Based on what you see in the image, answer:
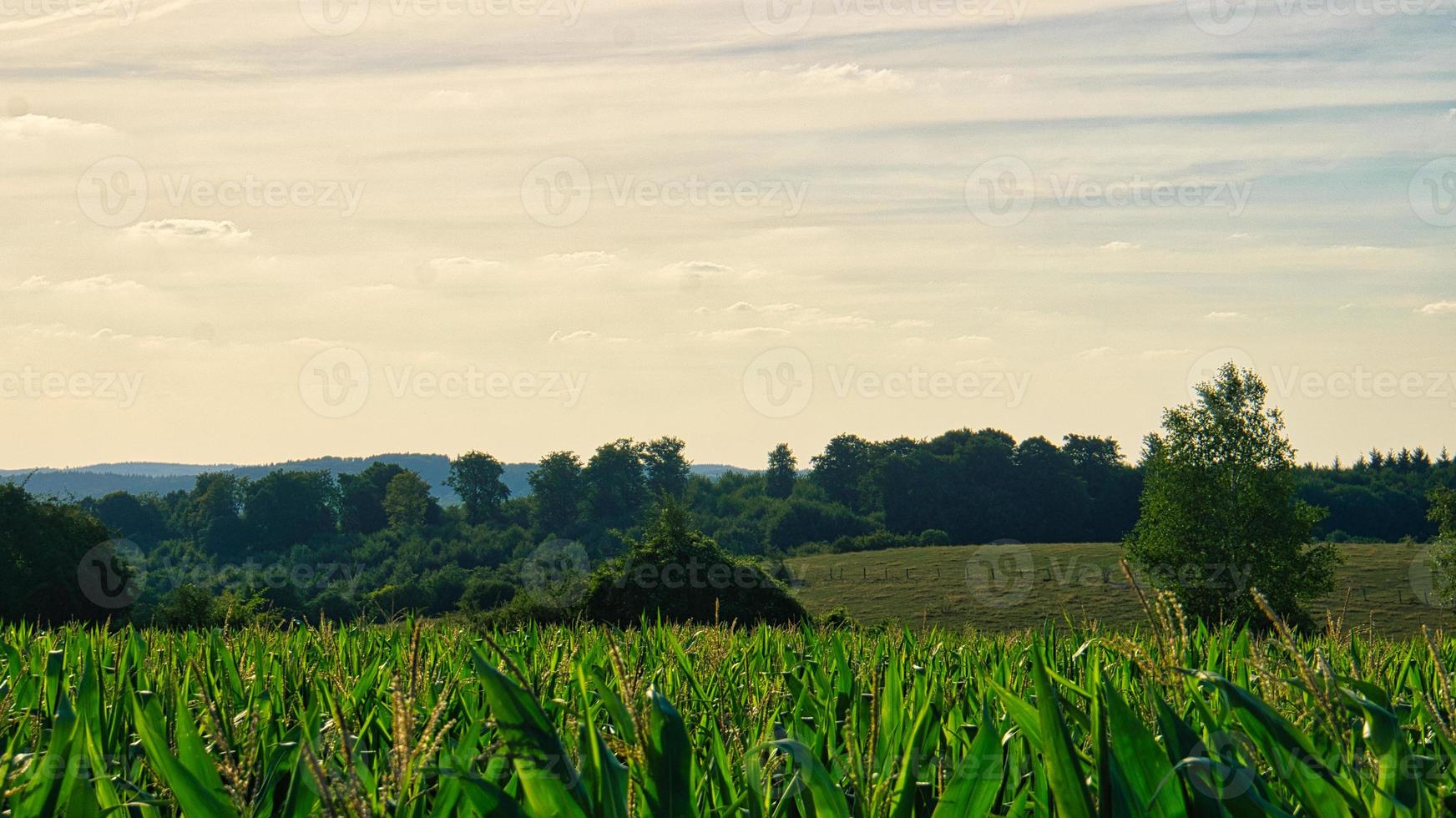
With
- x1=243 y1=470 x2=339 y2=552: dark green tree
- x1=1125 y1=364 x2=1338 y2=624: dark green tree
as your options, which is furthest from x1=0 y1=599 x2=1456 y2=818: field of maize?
x1=243 y1=470 x2=339 y2=552: dark green tree

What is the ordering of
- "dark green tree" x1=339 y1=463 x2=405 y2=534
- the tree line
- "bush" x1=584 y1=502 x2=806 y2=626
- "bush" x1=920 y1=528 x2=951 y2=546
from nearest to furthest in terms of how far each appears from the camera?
"bush" x1=584 y1=502 x2=806 y2=626, the tree line, "bush" x1=920 y1=528 x2=951 y2=546, "dark green tree" x1=339 y1=463 x2=405 y2=534

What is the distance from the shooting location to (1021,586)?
58.3 meters

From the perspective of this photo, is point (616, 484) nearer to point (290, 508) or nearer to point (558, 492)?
point (558, 492)

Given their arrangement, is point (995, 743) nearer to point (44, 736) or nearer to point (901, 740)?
point (901, 740)

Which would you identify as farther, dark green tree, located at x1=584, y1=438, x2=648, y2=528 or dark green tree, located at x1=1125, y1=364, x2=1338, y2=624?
dark green tree, located at x1=584, y1=438, x2=648, y2=528

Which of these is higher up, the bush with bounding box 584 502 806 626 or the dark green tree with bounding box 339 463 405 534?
the dark green tree with bounding box 339 463 405 534

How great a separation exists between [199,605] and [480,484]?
83710 millimetres

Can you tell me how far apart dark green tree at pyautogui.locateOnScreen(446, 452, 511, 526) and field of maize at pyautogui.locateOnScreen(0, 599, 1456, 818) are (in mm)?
104629

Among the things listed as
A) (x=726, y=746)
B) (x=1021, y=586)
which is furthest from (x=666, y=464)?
(x=726, y=746)

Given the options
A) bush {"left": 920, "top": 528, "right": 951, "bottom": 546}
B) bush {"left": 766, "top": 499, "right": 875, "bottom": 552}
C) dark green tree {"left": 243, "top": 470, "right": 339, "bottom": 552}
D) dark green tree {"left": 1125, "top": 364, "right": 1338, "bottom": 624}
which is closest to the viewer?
dark green tree {"left": 1125, "top": 364, "right": 1338, "bottom": 624}

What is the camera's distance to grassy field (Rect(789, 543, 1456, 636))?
4694 centimetres

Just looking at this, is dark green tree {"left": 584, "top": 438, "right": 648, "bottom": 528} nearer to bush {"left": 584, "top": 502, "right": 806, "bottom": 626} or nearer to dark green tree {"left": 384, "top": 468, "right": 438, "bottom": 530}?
dark green tree {"left": 384, "top": 468, "right": 438, "bottom": 530}

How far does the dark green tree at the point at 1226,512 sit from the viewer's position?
39812 mm

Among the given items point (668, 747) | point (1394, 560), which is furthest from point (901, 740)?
point (1394, 560)
